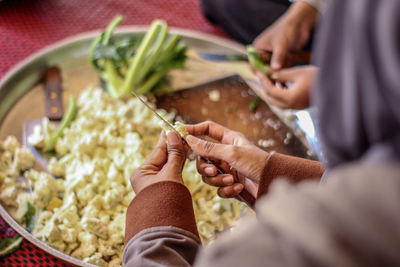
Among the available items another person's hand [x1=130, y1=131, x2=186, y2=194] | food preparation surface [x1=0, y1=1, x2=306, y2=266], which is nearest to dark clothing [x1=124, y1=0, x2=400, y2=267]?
another person's hand [x1=130, y1=131, x2=186, y2=194]

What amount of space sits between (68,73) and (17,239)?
0.66 meters

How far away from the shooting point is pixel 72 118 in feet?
4.81

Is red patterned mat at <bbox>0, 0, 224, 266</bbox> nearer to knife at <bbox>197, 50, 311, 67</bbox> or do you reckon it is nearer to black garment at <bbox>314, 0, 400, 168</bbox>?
knife at <bbox>197, 50, 311, 67</bbox>

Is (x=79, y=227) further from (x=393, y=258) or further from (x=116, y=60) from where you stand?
(x=393, y=258)

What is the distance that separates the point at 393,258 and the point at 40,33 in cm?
169

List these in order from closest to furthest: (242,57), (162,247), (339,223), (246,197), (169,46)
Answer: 1. (339,223)
2. (162,247)
3. (246,197)
4. (169,46)
5. (242,57)

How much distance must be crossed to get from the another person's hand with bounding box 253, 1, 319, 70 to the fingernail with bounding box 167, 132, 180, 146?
65 cm

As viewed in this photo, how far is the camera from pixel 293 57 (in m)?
1.68

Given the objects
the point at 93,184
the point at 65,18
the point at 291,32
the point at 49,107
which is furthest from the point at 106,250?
the point at 65,18

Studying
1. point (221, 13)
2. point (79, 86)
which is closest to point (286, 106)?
point (221, 13)

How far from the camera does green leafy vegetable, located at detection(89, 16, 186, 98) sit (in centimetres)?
154

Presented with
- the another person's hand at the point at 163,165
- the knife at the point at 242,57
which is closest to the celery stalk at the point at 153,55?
the knife at the point at 242,57

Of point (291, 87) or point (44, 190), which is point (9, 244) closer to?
point (44, 190)

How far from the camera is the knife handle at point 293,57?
5.18 ft
